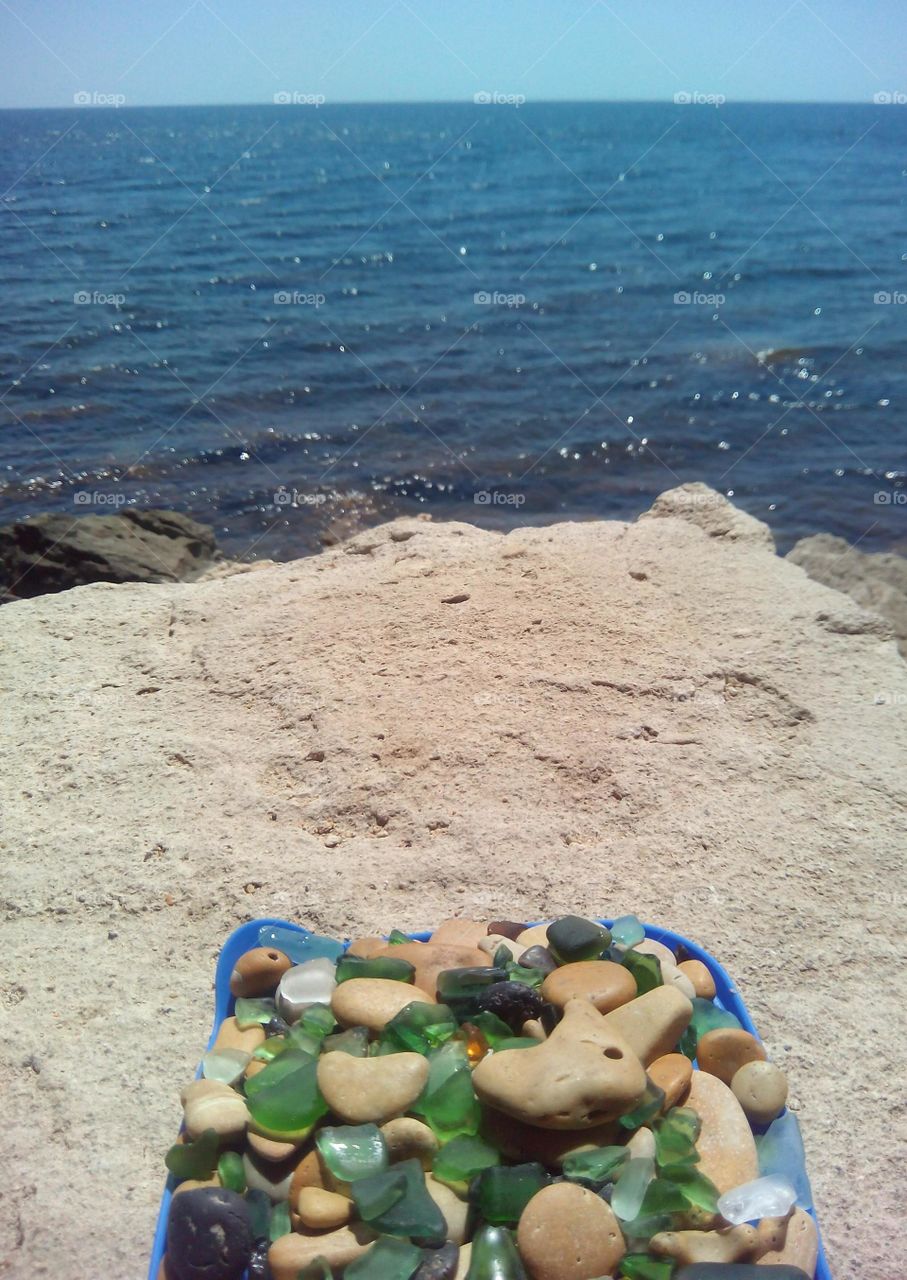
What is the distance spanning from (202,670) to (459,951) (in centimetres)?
192

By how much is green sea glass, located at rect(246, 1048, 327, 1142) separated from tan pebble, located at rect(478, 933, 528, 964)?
0.46 metres

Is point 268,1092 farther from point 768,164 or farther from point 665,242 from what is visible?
point 768,164

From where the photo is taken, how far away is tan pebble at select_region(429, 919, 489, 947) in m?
2.25

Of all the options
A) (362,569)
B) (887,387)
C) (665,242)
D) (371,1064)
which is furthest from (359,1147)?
(665,242)

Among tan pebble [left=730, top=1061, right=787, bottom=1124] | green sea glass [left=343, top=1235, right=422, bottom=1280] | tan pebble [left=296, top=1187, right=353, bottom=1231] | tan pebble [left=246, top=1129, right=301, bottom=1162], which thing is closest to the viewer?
green sea glass [left=343, top=1235, right=422, bottom=1280]

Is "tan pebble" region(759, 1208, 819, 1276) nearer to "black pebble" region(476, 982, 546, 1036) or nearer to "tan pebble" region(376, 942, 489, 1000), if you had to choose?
"black pebble" region(476, 982, 546, 1036)

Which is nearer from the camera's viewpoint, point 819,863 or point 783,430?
point 819,863

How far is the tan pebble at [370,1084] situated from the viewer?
5.85 feet

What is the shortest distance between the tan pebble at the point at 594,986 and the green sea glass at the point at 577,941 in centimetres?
5

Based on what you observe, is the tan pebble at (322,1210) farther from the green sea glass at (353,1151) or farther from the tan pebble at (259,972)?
the tan pebble at (259,972)

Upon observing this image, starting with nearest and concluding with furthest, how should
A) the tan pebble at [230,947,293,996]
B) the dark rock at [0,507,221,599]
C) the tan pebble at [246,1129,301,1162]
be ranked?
1. the tan pebble at [246,1129,301,1162]
2. the tan pebble at [230,947,293,996]
3. the dark rock at [0,507,221,599]

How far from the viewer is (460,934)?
2.28 meters

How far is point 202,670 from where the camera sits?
3.77 metres

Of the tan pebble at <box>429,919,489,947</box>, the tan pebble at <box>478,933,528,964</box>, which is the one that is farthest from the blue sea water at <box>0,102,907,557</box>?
the tan pebble at <box>478,933,528,964</box>
